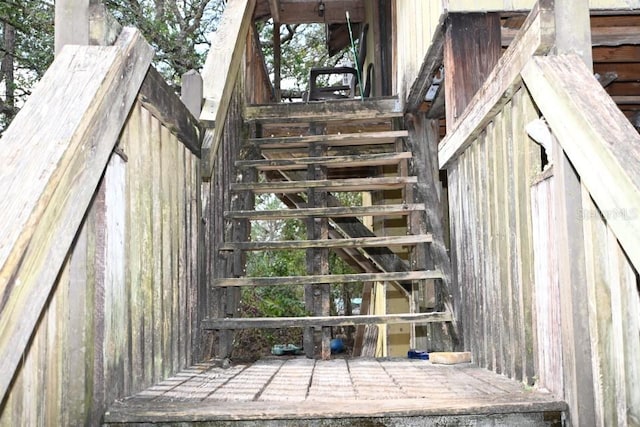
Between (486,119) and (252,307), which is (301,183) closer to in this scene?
(486,119)

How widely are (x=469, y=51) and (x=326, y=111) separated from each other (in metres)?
2.26

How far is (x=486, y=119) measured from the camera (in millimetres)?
3053

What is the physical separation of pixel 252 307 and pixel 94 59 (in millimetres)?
11489

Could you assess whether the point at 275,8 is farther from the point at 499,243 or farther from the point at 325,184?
the point at 499,243

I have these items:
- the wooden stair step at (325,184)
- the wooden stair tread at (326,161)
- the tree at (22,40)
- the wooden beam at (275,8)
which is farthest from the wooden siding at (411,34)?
the tree at (22,40)

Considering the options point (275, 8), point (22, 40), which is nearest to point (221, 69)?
point (275, 8)

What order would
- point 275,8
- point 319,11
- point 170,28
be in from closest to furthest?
point 275,8 → point 319,11 → point 170,28

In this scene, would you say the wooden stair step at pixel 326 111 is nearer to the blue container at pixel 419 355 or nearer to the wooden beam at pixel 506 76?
the wooden beam at pixel 506 76

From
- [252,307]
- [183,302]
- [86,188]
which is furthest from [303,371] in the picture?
[252,307]

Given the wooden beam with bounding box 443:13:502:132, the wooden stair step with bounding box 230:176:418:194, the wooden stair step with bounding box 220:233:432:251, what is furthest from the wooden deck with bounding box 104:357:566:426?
the wooden stair step with bounding box 230:176:418:194

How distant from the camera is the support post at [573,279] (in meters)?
1.98

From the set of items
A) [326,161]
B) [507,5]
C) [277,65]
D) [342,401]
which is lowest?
[342,401]

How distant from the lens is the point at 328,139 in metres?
5.57

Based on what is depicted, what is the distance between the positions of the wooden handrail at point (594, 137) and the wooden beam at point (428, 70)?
176 centimetres
